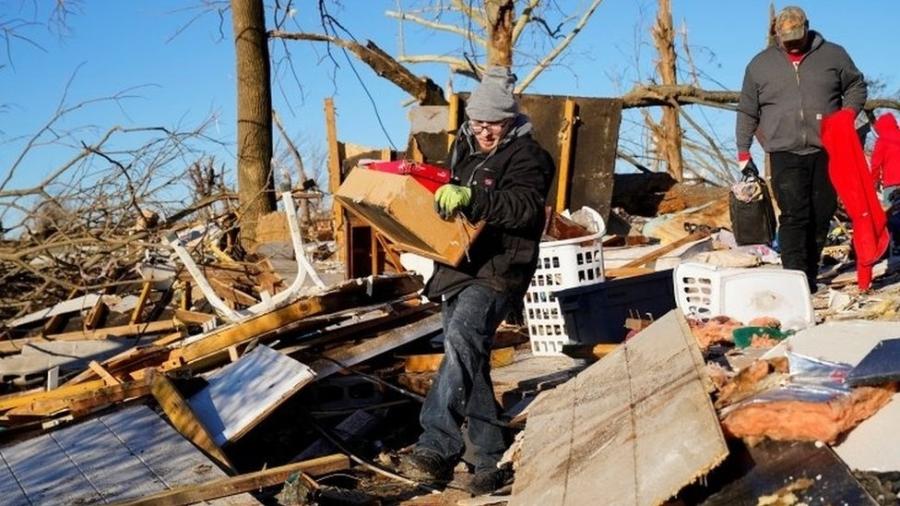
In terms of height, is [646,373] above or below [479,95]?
below

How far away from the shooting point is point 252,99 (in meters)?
12.5

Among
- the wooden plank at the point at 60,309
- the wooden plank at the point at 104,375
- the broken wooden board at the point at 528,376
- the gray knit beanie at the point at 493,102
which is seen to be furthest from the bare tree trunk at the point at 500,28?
the gray knit beanie at the point at 493,102

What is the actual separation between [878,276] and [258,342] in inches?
187

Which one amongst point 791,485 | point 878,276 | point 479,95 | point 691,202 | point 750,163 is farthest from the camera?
point 691,202

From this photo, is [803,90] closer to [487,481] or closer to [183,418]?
[487,481]

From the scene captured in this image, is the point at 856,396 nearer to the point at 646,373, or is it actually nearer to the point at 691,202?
the point at 646,373

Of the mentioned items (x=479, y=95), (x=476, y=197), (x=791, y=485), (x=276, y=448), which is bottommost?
(x=276, y=448)

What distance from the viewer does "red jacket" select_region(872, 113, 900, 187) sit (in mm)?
10641

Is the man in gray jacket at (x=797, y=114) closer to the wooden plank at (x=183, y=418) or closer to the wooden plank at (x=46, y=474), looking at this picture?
the wooden plank at (x=183, y=418)

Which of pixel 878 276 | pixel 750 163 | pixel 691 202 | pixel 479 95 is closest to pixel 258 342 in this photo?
pixel 479 95

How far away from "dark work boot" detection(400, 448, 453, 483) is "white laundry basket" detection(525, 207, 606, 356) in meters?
2.10

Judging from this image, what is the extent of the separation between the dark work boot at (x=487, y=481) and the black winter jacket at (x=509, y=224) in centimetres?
78

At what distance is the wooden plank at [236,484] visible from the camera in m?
4.26

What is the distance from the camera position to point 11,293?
8.39 m
